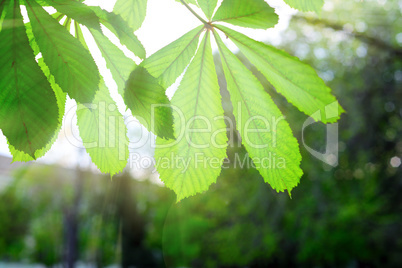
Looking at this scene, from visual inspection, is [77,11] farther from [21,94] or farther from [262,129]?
[262,129]

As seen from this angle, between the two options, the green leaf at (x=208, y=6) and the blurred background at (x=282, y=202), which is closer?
the green leaf at (x=208, y=6)

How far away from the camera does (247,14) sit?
1.18 ft

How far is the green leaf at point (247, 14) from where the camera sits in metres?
0.35

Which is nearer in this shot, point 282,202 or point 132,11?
point 132,11

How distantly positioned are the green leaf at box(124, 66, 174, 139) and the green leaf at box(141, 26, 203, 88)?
2 centimetres

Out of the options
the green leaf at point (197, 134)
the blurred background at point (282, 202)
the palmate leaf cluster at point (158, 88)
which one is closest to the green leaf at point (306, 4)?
the palmate leaf cluster at point (158, 88)

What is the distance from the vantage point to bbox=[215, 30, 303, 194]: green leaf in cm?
36

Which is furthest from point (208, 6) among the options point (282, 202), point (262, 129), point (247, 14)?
point (282, 202)

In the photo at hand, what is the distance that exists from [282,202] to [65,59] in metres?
5.56

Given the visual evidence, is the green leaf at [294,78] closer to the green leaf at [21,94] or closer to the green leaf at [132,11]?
the green leaf at [132,11]

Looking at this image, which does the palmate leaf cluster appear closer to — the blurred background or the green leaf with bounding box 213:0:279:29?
the green leaf with bounding box 213:0:279:29

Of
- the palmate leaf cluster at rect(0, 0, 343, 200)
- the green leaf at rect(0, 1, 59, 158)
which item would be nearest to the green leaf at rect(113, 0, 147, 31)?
the palmate leaf cluster at rect(0, 0, 343, 200)

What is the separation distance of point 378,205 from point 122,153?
612 cm

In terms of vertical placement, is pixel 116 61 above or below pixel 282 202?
above
